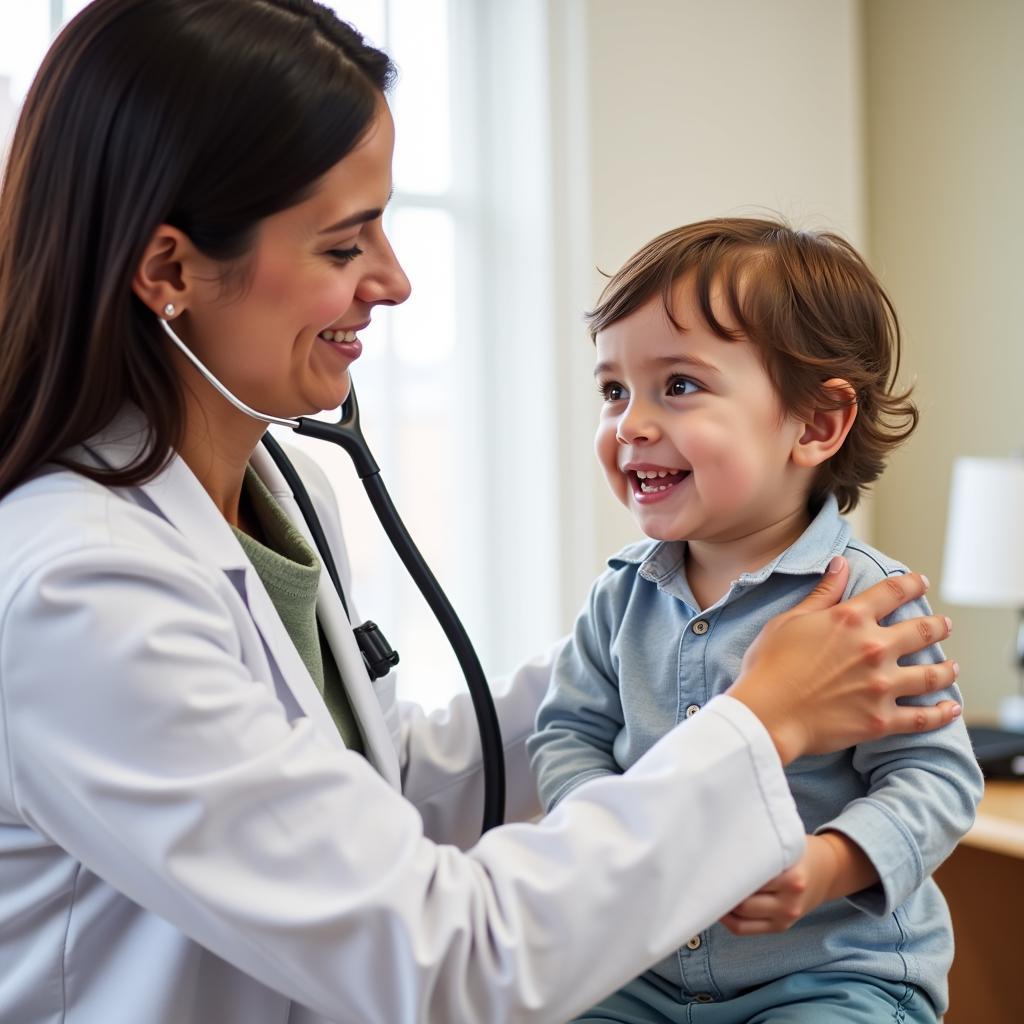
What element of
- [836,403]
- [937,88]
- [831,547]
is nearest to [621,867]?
[831,547]

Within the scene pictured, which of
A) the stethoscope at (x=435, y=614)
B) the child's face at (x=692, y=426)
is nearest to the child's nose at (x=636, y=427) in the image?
the child's face at (x=692, y=426)

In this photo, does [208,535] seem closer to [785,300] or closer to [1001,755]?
[785,300]

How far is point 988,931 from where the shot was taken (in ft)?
7.47

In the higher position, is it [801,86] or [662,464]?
[801,86]

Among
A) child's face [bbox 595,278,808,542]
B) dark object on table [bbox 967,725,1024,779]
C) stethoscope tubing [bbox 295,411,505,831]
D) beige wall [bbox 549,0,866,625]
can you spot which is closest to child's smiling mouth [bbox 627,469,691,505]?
child's face [bbox 595,278,808,542]

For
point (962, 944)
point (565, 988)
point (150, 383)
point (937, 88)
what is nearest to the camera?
point (565, 988)

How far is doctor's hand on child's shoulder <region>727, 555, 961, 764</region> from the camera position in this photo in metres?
0.95

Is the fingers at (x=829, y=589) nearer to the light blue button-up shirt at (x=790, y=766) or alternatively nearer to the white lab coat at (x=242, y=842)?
the light blue button-up shirt at (x=790, y=766)

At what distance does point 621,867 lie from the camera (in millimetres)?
852

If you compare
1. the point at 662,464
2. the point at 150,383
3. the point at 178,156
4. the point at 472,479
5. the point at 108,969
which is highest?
the point at 178,156

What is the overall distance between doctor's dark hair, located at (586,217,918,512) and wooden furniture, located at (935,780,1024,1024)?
1.35m

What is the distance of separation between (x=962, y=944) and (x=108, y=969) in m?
1.81

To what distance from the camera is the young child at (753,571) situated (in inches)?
41.4

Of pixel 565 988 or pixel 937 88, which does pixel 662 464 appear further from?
pixel 937 88
